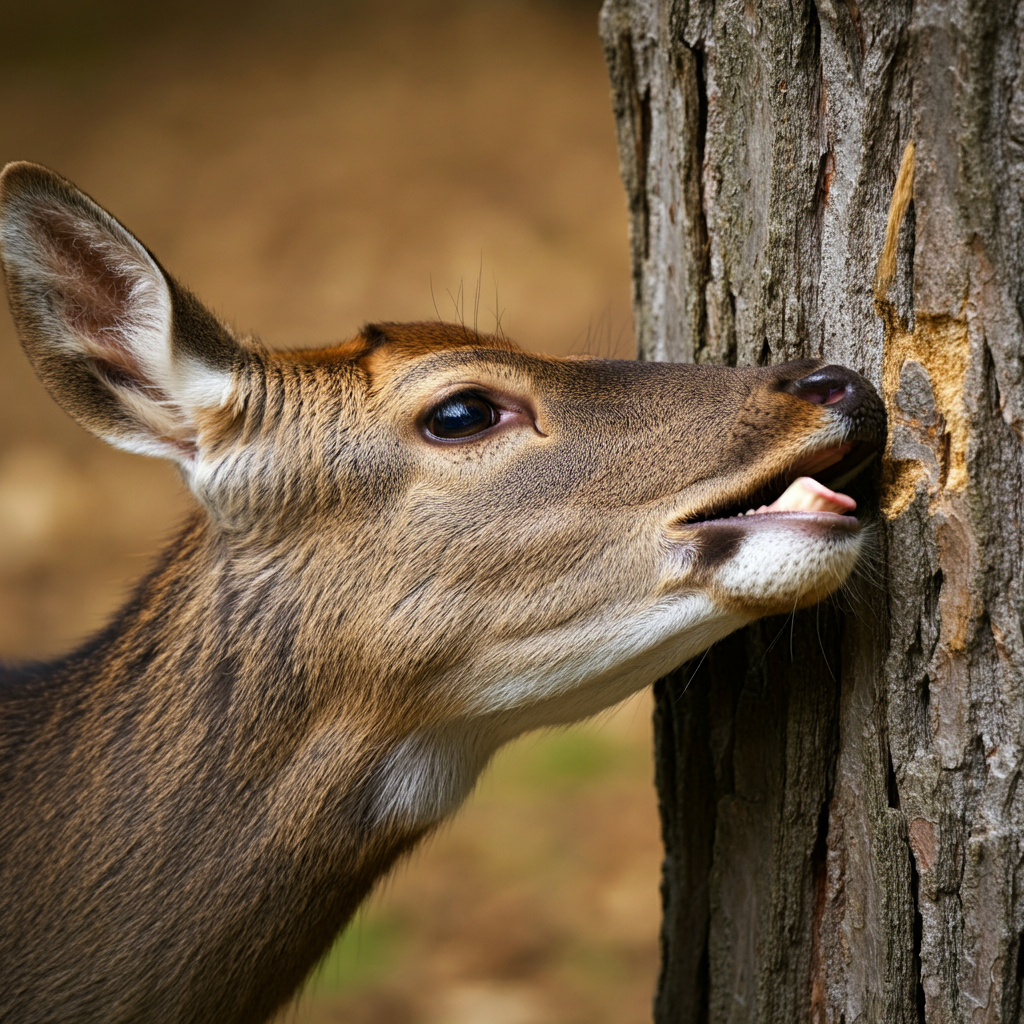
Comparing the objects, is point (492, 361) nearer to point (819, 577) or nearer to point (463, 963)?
point (819, 577)

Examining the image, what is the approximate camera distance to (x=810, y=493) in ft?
8.59

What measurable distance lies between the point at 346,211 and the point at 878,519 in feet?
34.6

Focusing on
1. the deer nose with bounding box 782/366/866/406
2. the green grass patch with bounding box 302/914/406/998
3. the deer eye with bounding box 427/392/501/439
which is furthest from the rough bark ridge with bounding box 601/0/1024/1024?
the green grass patch with bounding box 302/914/406/998

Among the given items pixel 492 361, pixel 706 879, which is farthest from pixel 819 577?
pixel 706 879

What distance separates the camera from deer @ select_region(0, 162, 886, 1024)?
108 inches

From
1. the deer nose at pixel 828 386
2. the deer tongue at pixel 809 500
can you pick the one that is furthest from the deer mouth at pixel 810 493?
the deer nose at pixel 828 386

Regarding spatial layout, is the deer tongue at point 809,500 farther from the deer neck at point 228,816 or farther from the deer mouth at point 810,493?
the deer neck at point 228,816

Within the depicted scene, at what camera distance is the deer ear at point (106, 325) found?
2.85 m

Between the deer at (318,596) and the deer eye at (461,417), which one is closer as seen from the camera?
the deer at (318,596)

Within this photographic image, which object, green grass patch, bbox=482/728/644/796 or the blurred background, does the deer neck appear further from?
green grass patch, bbox=482/728/644/796

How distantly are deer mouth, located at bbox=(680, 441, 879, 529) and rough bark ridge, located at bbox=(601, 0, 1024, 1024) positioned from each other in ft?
0.30

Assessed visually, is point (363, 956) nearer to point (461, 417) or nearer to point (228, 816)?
point (228, 816)

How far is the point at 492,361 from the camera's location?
2.99 m

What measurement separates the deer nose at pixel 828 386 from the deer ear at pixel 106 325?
1469mm
